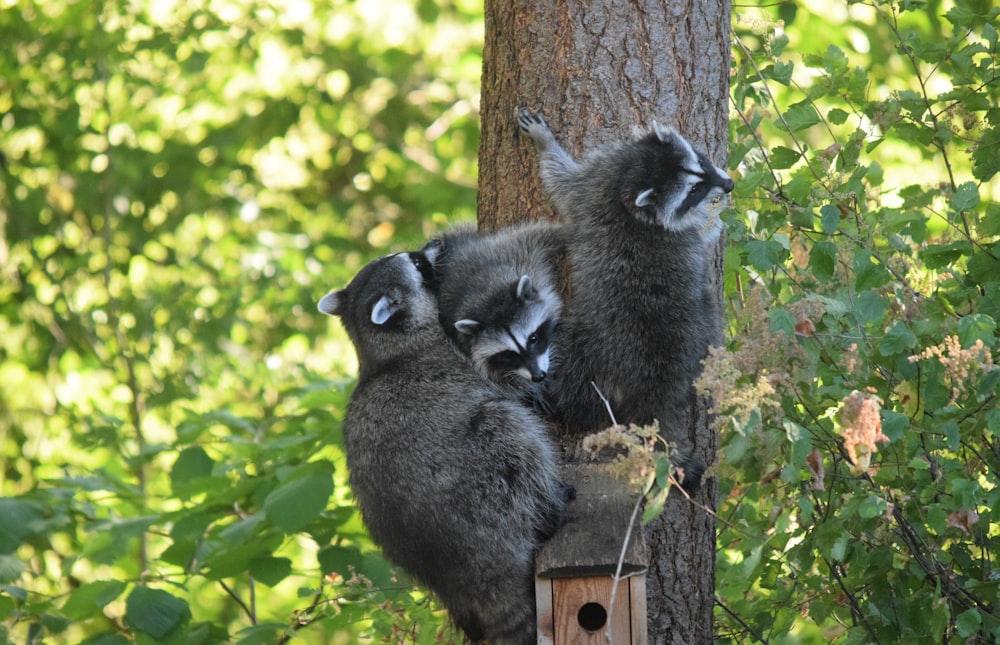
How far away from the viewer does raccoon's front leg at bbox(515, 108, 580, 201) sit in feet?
11.0

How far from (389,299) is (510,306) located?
0.50m

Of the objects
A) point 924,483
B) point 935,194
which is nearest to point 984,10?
point 935,194

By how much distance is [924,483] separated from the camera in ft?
9.62

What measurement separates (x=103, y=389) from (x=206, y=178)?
1.84 meters

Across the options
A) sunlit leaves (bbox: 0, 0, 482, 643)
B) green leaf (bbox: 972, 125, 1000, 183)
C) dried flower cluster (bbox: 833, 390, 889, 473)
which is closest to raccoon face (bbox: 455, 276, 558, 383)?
dried flower cluster (bbox: 833, 390, 889, 473)

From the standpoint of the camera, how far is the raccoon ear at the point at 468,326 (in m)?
3.43

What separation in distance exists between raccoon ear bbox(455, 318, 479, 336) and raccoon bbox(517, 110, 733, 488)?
29cm

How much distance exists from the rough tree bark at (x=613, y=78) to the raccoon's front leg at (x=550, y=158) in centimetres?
3

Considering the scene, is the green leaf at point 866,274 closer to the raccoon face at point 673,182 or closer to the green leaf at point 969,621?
the raccoon face at point 673,182

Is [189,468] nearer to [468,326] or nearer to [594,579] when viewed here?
[468,326]

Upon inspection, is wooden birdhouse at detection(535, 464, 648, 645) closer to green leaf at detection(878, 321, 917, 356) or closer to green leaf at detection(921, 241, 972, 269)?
green leaf at detection(878, 321, 917, 356)

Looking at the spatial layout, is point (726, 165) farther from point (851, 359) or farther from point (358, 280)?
point (358, 280)

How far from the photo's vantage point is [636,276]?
3.31 m

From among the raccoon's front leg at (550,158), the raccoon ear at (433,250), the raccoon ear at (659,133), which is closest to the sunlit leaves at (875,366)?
the raccoon ear at (659,133)
